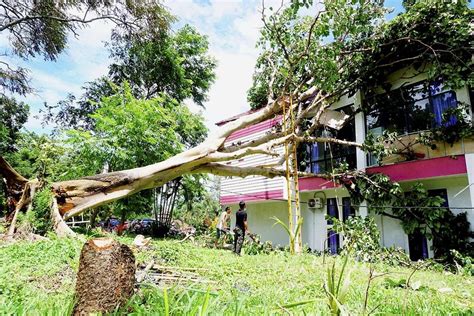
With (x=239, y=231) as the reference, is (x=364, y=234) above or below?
below

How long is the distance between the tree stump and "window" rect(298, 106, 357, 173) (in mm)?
10370

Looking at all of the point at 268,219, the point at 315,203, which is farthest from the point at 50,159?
the point at 315,203

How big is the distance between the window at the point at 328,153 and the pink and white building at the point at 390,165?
38 mm

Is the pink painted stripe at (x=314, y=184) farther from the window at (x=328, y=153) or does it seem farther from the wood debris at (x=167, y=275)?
the wood debris at (x=167, y=275)

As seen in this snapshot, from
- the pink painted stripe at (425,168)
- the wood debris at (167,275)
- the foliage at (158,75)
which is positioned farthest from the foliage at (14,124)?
the pink painted stripe at (425,168)

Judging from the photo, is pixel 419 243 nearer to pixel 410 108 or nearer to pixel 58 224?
pixel 410 108

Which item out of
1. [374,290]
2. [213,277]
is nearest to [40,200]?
[213,277]

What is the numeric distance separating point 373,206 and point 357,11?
19.7 ft

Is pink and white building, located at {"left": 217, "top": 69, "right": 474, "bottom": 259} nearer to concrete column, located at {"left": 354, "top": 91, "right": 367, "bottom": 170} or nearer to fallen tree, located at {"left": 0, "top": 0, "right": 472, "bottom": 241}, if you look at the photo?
concrete column, located at {"left": 354, "top": 91, "right": 367, "bottom": 170}

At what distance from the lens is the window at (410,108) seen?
930cm

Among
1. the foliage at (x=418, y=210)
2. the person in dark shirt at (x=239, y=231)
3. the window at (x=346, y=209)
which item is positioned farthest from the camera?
the window at (x=346, y=209)

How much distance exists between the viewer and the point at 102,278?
7.35 ft

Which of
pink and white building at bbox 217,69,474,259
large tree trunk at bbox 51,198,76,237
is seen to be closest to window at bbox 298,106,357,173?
pink and white building at bbox 217,69,474,259

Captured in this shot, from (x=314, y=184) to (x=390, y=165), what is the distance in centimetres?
304
